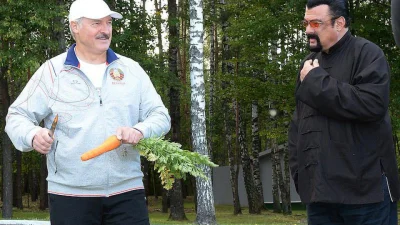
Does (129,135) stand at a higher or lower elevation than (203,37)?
lower

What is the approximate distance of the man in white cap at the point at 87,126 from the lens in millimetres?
4203

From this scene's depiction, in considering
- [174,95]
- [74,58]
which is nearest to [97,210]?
[74,58]

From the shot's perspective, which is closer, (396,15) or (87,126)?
(396,15)

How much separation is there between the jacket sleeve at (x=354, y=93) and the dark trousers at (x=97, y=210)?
122 cm

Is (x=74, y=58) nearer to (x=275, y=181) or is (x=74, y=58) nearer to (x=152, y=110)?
(x=152, y=110)

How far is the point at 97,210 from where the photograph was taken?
4.21 meters

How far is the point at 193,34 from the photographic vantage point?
786 inches

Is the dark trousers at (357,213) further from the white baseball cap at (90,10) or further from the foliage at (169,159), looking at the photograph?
the white baseball cap at (90,10)

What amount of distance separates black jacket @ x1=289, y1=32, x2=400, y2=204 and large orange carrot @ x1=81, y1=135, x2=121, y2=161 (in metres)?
1.13

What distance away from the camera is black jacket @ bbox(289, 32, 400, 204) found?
408 cm

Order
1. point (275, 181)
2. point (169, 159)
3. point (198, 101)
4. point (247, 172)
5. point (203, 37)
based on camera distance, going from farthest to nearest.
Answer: point (275, 181) < point (247, 172) < point (203, 37) < point (198, 101) < point (169, 159)

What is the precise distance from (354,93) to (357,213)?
0.71 metres

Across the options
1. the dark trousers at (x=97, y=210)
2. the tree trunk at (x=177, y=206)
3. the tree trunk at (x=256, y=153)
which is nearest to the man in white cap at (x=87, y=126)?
the dark trousers at (x=97, y=210)

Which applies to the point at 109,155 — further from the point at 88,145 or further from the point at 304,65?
the point at 304,65
